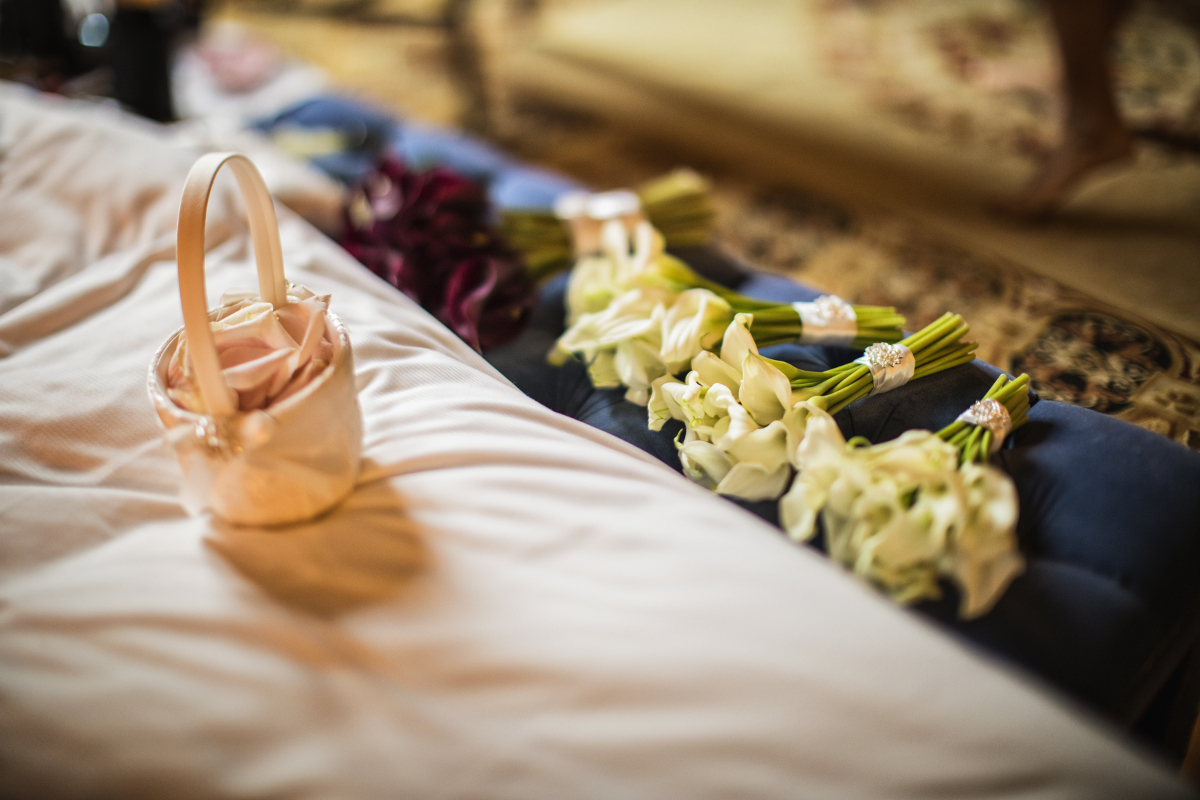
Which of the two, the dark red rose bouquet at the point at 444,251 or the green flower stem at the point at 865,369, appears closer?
the green flower stem at the point at 865,369

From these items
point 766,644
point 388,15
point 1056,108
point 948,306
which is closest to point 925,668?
point 766,644

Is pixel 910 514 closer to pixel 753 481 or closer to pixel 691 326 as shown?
pixel 753 481

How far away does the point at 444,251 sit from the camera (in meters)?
1.07

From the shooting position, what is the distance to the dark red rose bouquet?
3.28 ft

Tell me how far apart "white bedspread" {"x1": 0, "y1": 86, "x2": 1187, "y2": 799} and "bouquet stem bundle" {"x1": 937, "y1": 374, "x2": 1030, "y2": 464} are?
212 millimetres

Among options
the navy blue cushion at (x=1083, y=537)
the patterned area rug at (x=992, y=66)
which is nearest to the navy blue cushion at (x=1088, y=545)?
the navy blue cushion at (x=1083, y=537)

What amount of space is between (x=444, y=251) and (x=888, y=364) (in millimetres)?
675

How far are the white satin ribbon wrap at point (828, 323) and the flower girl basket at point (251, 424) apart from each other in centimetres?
55

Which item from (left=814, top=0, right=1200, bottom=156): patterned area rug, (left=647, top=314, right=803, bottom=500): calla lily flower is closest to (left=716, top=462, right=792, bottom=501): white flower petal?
(left=647, top=314, right=803, bottom=500): calla lily flower

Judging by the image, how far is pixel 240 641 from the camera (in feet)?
1.73

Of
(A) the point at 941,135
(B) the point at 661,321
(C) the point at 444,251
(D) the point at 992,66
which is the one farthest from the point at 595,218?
(D) the point at 992,66

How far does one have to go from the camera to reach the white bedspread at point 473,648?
0.47m

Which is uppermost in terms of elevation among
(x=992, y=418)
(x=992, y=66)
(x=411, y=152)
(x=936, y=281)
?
(x=992, y=66)

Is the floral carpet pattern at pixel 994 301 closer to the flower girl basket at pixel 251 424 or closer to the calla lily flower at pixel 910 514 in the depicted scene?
the calla lily flower at pixel 910 514
